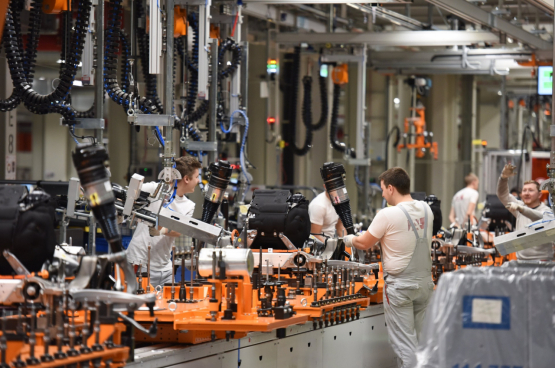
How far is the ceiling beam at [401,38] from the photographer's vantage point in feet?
32.1

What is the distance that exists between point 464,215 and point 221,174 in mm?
7468

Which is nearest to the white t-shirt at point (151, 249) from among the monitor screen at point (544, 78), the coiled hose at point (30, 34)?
the coiled hose at point (30, 34)

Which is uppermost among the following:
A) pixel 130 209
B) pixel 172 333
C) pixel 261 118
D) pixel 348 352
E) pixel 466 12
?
pixel 466 12

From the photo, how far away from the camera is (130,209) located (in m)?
4.28

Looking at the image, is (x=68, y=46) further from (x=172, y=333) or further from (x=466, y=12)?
(x=466, y=12)

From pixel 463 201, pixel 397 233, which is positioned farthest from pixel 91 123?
pixel 463 201

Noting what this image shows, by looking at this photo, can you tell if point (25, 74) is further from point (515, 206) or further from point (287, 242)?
point (515, 206)

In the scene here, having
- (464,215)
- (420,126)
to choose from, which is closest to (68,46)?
(464,215)

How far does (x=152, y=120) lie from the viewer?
5488 millimetres

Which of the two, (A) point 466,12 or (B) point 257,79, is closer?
(A) point 466,12

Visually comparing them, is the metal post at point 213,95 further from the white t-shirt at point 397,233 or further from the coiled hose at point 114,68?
the white t-shirt at point 397,233

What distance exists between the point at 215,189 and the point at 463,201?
24.3ft

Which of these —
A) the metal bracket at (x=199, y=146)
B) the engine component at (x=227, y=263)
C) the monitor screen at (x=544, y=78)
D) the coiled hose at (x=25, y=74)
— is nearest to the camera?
the engine component at (x=227, y=263)

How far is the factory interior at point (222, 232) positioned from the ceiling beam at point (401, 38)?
2 centimetres
